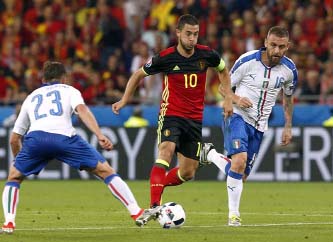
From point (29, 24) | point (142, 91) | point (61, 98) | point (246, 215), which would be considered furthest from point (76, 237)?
point (29, 24)

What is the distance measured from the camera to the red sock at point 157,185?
38.2ft

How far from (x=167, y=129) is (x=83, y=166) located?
1.40 metres

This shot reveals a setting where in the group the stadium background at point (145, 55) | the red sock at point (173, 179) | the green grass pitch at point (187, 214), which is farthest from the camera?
the stadium background at point (145, 55)

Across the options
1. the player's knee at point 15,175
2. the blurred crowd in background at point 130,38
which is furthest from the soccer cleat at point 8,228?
the blurred crowd in background at point 130,38

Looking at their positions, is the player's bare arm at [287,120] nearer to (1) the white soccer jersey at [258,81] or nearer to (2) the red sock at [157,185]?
(1) the white soccer jersey at [258,81]

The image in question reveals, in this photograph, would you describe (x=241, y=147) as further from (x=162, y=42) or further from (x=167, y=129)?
(x=162, y=42)

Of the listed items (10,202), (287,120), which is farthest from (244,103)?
(10,202)

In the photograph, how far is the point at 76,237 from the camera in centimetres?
1084

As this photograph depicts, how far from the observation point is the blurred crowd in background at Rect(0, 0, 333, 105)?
22859 mm

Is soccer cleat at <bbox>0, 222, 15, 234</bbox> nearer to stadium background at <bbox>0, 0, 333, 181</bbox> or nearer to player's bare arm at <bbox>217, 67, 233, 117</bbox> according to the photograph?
player's bare arm at <bbox>217, 67, 233, 117</bbox>

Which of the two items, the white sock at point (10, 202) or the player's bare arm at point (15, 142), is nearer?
the white sock at point (10, 202)

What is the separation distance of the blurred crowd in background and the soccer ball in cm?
1056

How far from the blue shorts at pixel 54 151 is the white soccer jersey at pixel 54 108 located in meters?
0.07

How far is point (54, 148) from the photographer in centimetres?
1099
